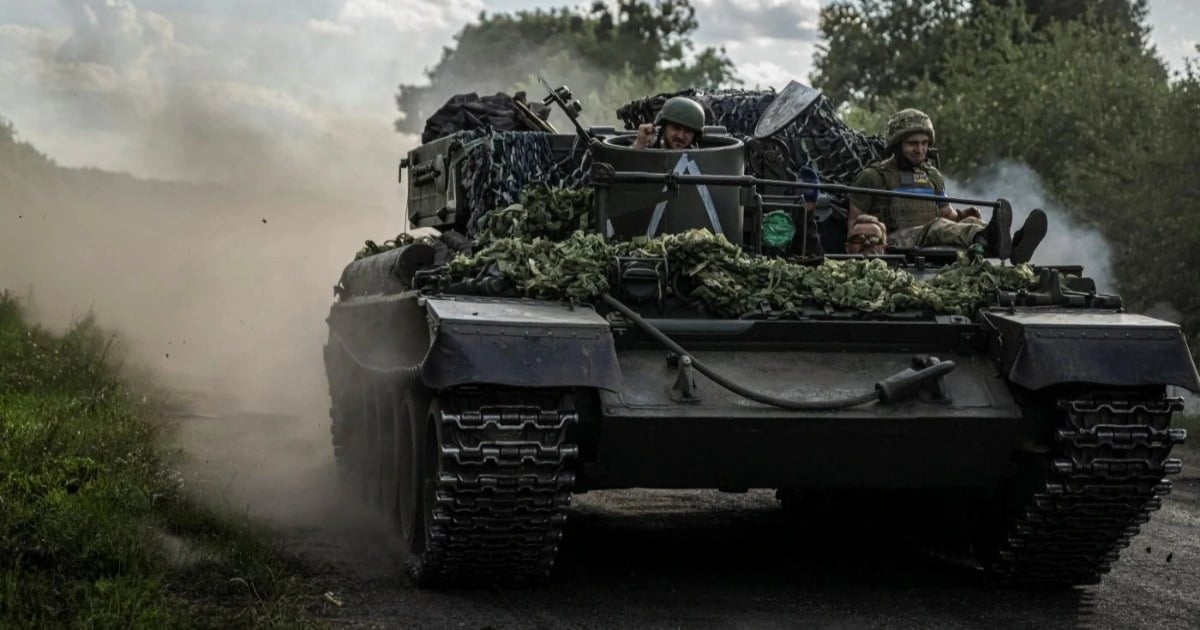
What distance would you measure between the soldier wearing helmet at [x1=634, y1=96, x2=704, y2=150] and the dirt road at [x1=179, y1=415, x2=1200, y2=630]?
2.04 metres

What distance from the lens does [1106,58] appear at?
85.7 ft

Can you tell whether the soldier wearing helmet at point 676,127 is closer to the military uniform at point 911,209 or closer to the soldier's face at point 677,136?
the soldier's face at point 677,136

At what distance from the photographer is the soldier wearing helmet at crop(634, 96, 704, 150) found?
30.9 feet

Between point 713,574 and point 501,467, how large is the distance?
1797 mm

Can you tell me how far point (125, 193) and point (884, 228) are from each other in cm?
1912

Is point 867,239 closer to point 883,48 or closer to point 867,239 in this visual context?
point 867,239

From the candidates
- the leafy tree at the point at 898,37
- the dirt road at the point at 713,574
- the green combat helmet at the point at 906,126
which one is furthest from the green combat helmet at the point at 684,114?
the leafy tree at the point at 898,37

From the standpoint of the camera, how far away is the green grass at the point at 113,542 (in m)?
6.76

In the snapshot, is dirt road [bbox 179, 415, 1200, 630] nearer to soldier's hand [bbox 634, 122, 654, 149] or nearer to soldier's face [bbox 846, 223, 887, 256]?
soldier's face [bbox 846, 223, 887, 256]

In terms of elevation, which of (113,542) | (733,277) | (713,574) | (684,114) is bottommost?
(713,574)

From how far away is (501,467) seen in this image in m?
7.23

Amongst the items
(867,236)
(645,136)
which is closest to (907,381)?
(867,236)

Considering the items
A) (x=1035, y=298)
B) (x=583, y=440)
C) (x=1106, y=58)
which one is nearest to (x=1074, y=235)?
(x=1106, y=58)

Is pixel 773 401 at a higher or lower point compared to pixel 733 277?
lower
